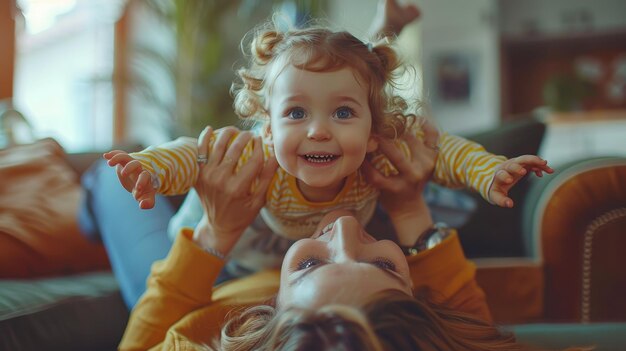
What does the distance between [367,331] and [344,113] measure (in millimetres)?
378

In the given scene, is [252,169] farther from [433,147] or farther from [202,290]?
[433,147]

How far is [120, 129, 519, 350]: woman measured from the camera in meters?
0.63

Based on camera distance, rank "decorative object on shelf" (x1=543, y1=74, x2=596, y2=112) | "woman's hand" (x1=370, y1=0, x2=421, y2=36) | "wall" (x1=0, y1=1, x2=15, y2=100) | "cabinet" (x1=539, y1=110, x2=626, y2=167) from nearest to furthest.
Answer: "woman's hand" (x1=370, y1=0, x2=421, y2=36)
"wall" (x1=0, y1=1, x2=15, y2=100)
"cabinet" (x1=539, y1=110, x2=626, y2=167)
"decorative object on shelf" (x1=543, y1=74, x2=596, y2=112)

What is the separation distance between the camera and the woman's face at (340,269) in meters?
0.65

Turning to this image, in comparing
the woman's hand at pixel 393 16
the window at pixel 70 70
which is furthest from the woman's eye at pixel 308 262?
the window at pixel 70 70

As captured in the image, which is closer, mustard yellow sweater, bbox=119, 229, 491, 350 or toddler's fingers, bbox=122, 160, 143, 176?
Result: toddler's fingers, bbox=122, 160, 143, 176

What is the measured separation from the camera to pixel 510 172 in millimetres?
849

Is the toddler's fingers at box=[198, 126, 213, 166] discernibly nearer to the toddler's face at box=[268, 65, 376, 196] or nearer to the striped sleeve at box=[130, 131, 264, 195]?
the striped sleeve at box=[130, 131, 264, 195]

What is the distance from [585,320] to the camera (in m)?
1.29

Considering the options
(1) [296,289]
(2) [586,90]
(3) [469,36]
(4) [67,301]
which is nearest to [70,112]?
(4) [67,301]

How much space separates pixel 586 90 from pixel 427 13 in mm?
1394

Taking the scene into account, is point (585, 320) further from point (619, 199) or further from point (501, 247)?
point (501, 247)

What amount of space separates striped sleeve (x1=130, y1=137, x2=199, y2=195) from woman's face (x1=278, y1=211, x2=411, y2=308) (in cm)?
25

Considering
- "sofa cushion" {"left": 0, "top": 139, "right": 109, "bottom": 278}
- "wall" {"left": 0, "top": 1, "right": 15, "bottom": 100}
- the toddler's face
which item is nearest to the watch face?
the toddler's face
